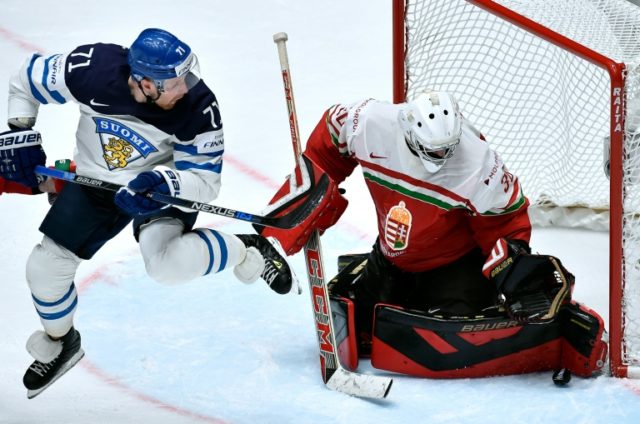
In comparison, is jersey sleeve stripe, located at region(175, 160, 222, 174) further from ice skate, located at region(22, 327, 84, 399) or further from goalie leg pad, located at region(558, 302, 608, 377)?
goalie leg pad, located at region(558, 302, 608, 377)

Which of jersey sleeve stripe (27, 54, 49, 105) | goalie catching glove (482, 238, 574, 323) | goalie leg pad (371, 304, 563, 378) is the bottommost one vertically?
goalie leg pad (371, 304, 563, 378)

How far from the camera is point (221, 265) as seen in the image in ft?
10.9

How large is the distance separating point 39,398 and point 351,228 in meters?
1.60

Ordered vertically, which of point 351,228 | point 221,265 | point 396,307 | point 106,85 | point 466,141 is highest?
point 106,85

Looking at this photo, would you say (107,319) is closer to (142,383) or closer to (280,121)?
(142,383)

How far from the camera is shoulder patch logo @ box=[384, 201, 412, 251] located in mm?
3631

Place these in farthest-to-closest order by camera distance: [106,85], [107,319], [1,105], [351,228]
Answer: [1,105], [351,228], [107,319], [106,85]

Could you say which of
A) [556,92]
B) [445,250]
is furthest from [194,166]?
[556,92]

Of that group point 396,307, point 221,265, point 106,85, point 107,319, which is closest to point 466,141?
point 396,307

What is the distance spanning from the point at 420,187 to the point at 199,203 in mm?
695

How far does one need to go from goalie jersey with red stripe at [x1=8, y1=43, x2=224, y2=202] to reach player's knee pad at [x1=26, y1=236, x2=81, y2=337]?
249 mm

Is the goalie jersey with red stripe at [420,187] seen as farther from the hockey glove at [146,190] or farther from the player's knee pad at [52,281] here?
the player's knee pad at [52,281]

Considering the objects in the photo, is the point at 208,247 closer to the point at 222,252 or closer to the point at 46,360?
the point at 222,252

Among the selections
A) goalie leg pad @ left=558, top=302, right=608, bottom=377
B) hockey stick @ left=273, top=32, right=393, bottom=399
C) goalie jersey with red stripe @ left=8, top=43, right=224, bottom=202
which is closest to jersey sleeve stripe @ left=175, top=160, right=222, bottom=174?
goalie jersey with red stripe @ left=8, top=43, right=224, bottom=202
